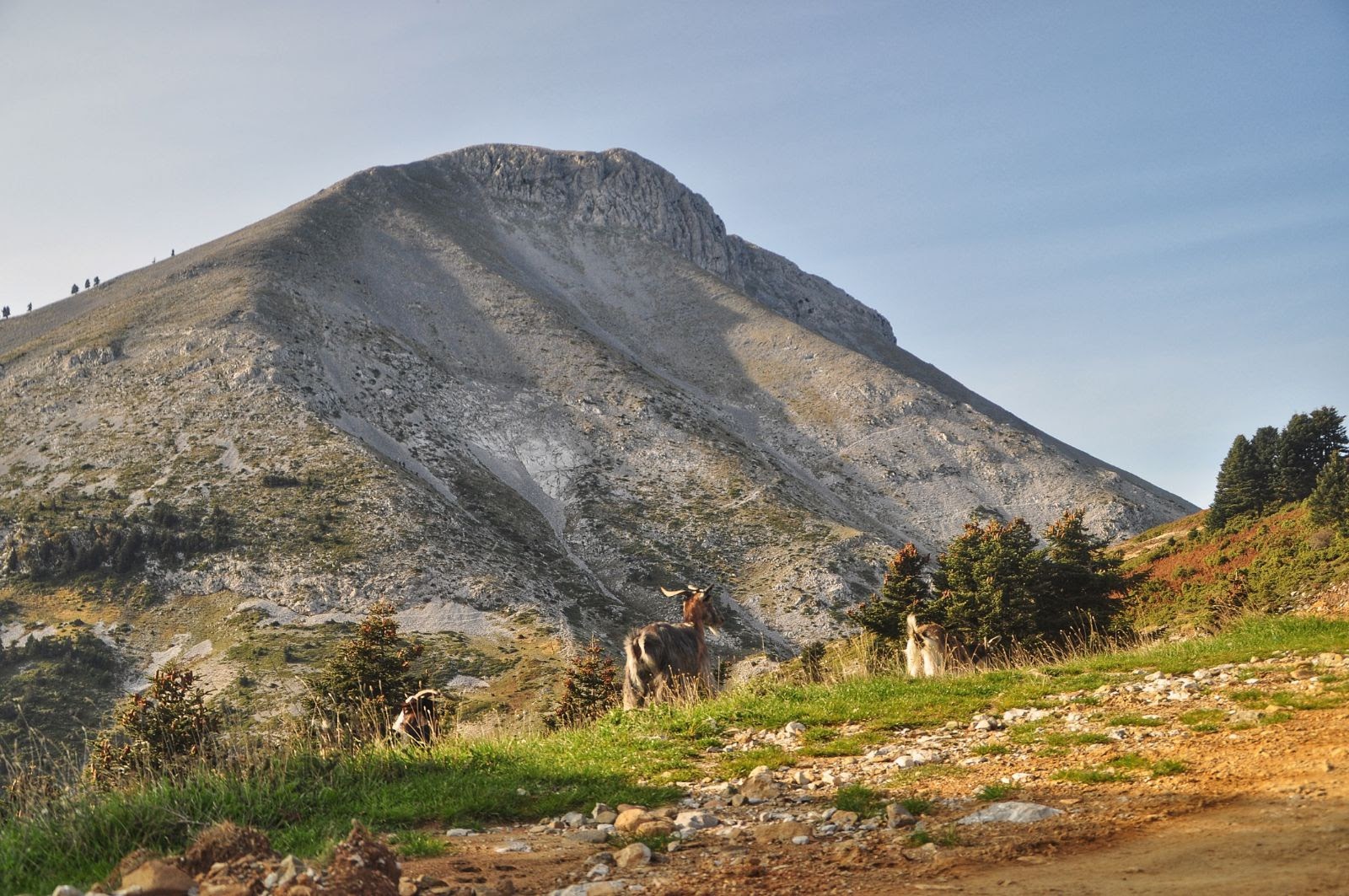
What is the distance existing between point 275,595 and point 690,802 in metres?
65.4

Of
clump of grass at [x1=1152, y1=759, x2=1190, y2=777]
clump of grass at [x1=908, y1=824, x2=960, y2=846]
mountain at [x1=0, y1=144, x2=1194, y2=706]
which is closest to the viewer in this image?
clump of grass at [x1=908, y1=824, x2=960, y2=846]

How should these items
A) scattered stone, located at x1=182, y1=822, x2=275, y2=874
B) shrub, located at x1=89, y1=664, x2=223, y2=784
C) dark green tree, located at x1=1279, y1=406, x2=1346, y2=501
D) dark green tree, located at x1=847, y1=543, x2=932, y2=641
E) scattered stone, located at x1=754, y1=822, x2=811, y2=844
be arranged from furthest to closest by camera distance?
dark green tree, located at x1=1279, y1=406, x2=1346, y2=501 → dark green tree, located at x1=847, y1=543, x2=932, y2=641 → shrub, located at x1=89, y1=664, x2=223, y2=784 → scattered stone, located at x1=754, y1=822, x2=811, y2=844 → scattered stone, located at x1=182, y1=822, x2=275, y2=874

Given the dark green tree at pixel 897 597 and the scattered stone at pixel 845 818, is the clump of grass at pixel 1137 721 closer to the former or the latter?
the scattered stone at pixel 845 818

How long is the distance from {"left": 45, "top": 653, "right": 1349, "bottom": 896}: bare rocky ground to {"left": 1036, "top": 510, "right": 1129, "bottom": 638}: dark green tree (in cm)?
1927

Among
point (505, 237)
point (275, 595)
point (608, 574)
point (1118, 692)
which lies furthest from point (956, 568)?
point (505, 237)

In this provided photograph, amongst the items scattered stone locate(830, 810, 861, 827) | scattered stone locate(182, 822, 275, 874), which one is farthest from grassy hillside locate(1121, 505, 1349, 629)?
scattered stone locate(182, 822, 275, 874)

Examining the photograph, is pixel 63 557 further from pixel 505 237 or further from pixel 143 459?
pixel 505 237

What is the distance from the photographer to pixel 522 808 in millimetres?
9688

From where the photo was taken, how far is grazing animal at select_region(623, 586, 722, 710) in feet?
53.2

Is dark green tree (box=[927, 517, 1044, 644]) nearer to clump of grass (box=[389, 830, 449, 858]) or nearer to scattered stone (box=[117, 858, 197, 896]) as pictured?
clump of grass (box=[389, 830, 449, 858])

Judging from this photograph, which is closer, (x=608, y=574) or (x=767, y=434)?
(x=608, y=574)

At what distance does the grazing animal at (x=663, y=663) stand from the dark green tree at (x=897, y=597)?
58.6ft

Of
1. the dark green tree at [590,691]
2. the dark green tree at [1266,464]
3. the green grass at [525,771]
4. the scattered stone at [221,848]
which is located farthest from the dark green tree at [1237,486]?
the scattered stone at [221,848]

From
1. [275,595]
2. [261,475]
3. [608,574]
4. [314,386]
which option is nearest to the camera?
[275,595]
